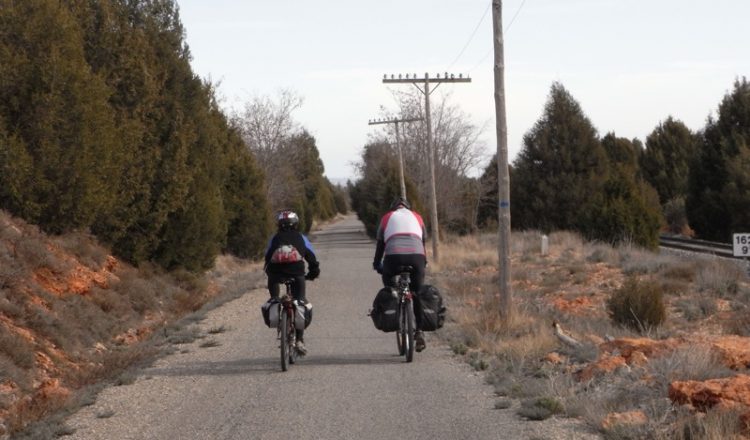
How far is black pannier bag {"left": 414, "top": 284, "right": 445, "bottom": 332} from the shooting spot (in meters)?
11.9

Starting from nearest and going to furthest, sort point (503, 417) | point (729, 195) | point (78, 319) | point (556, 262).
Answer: point (503, 417), point (78, 319), point (556, 262), point (729, 195)

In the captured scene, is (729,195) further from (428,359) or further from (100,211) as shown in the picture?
(428,359)

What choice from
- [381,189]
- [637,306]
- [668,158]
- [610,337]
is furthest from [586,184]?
[610,337]

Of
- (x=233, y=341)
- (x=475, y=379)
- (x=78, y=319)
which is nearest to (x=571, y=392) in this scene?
(x=475, y=379)

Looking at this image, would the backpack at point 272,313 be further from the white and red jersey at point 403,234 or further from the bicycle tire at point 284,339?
the white and red jersey at point 403,234

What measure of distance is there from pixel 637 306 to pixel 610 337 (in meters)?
4.87

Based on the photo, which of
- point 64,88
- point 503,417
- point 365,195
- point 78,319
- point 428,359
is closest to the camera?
point 503,417

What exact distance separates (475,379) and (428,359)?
5.42 feet

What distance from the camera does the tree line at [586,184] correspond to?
139 ft

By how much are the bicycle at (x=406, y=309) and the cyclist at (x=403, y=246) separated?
0.08 m

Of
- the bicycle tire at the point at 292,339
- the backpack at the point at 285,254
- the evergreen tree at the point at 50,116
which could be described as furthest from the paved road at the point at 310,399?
the evergreen tree at the point at 50,116

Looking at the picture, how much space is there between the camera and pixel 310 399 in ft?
31.1

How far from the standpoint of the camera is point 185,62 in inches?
1123

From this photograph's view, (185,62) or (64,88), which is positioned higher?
(185,62)
